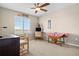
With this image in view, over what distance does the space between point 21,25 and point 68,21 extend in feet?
12.7

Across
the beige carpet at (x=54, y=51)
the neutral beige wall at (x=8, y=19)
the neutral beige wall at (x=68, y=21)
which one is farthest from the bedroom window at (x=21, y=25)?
the beige carpet at (x=54, y=51)

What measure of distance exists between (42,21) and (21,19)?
5.93ft

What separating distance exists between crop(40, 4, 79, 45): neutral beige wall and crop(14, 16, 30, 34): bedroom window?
6.98ft

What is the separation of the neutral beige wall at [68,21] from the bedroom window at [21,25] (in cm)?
213

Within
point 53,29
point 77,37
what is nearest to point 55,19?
point 53,29

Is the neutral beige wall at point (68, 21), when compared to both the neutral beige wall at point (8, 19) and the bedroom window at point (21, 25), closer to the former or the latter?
the bedroom window at point (21, 25)

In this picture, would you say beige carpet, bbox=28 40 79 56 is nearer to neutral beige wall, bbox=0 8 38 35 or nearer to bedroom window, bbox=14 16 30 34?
neutral beige wall, bbox=0 8 38 35

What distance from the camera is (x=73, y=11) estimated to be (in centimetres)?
589

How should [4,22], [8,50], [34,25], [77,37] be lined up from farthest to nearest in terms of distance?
[34,25] → [4,22] → [77,37] → [8,50]

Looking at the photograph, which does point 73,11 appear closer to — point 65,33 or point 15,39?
point 65,33

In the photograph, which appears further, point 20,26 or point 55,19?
point 20,26

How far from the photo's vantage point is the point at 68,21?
20.3ft

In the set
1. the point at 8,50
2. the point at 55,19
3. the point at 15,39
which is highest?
the point at 55,19

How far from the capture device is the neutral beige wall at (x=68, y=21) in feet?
18.8
